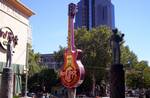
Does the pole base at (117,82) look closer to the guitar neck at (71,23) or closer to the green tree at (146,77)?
the guitar neck at (71,23)

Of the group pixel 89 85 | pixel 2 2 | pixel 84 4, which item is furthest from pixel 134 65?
pixel 2 2

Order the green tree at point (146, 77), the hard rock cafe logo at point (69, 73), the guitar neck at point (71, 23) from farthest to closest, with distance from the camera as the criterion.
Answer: the green tree at point (146, 77) → the guitar neck at point (71, 23) → the hard rock cafe logo at point (69, 73)

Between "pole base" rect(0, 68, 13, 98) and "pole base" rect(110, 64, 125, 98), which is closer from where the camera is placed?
"pole base" rect(110, 64, 125, 98)

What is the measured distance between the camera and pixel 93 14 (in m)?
107

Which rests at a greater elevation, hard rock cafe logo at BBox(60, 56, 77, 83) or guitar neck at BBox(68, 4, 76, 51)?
guitar neck at BBox(68, 4, 76, 51)

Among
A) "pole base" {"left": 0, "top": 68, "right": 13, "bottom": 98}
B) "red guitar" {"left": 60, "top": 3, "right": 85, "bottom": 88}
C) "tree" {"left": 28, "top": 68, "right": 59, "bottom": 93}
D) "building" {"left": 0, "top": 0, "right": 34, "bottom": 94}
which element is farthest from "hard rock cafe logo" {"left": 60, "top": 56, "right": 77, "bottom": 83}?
"tree" {"left": 28, "top": 68, "right": 59, "bottom": 93}

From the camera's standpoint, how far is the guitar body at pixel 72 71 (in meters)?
36.3

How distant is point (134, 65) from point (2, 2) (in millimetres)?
52810

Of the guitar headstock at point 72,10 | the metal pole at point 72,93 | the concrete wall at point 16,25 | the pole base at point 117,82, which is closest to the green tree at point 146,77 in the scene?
the concrete wall at point 16,25

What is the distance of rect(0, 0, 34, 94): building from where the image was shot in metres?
39.3

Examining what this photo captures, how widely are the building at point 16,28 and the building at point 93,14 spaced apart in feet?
184

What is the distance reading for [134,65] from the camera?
86.6m

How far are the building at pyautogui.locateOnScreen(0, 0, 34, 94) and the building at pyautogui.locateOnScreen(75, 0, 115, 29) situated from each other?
5606 cm

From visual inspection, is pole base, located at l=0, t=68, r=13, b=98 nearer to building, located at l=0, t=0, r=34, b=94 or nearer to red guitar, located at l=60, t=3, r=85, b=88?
red guitar, located at l=60, t=3, r=85, b=88
